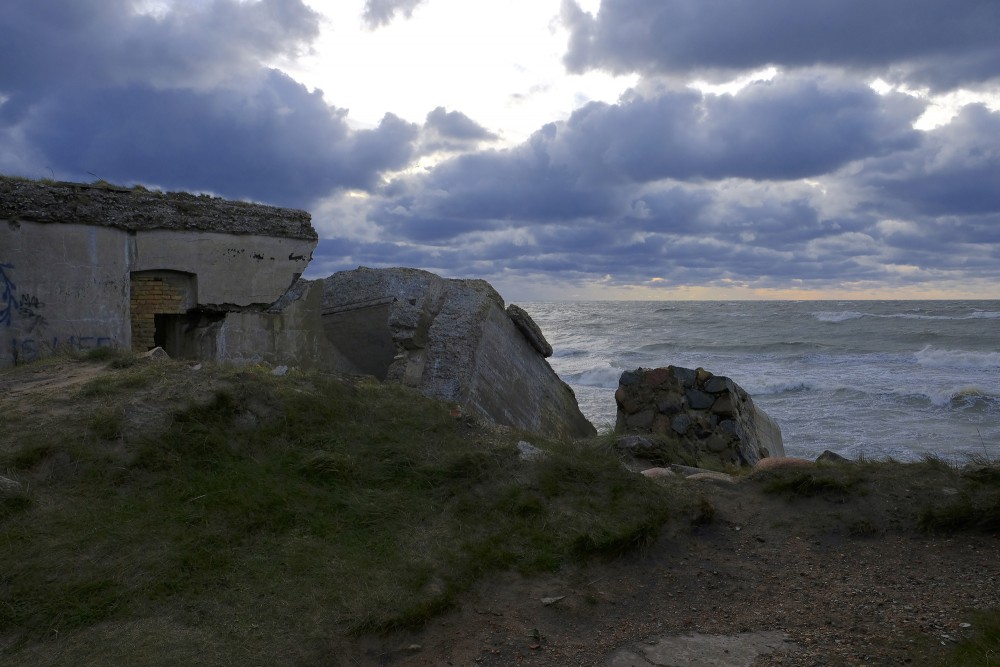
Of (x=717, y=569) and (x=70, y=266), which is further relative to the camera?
(x=70, y=266)

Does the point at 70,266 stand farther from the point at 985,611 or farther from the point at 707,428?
the point at 985,611

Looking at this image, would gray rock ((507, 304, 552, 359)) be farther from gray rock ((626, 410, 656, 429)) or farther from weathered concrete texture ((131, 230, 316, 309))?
weathered concrete texture ((131, 230, 316, 309))

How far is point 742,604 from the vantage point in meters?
4.08

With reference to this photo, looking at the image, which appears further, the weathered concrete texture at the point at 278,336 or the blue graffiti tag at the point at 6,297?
the weathered concrete texture at the point at 278,336

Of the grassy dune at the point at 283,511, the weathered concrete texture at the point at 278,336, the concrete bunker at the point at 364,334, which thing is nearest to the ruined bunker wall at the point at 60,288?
the weathered concrete texture at the point at 278,336

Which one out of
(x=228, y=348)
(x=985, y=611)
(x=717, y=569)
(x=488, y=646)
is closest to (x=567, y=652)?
(x=488, y=646)

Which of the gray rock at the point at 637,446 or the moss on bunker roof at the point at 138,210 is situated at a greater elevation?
the moss on bunker roof at the point at 138,210

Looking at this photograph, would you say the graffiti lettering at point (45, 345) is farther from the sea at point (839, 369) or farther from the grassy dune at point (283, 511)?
the sea at point (839, 369)

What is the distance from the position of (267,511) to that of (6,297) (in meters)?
5.89

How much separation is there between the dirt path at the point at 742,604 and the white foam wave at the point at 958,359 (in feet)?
78.7

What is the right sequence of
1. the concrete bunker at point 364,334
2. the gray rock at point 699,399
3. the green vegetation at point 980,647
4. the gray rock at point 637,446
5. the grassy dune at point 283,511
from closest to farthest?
the green vegetation at point 980,647 → the grassy dune at point 283,511 → the gray rock at point 637,446 → the gray rock at point 699,399 → the concrete bunker at point 364,334

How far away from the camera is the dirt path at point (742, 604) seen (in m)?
3.62

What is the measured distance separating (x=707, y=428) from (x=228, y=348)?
19.6ft

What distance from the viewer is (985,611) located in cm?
372
